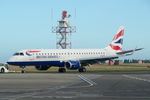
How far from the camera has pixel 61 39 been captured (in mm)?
92438

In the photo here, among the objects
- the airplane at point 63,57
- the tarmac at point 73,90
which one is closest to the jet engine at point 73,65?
the airplane at point 63,57

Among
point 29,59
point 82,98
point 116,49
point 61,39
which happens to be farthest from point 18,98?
point 61,39

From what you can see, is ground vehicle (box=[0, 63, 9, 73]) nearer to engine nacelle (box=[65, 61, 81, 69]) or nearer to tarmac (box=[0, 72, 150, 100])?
engine nacelle (box=[65, 61, 81, 69])

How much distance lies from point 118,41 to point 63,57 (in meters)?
11.0

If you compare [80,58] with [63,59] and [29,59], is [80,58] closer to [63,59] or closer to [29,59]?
[63,59]

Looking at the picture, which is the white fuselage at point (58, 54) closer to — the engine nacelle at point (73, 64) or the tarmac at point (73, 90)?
the engine nacelle at point (73, 64)

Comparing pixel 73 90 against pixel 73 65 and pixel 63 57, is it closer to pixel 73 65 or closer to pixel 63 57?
pixel 73 65

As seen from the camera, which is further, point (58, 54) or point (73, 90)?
point (58, 54)

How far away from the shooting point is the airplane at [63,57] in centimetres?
5672

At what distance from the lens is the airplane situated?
5672 cm

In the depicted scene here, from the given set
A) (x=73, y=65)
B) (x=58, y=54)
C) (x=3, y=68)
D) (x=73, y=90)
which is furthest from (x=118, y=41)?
(x=73, y=90)

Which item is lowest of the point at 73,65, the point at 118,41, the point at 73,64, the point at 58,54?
the point at 73,65

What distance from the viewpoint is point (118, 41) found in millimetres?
65688

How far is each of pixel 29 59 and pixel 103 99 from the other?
3961 cm
